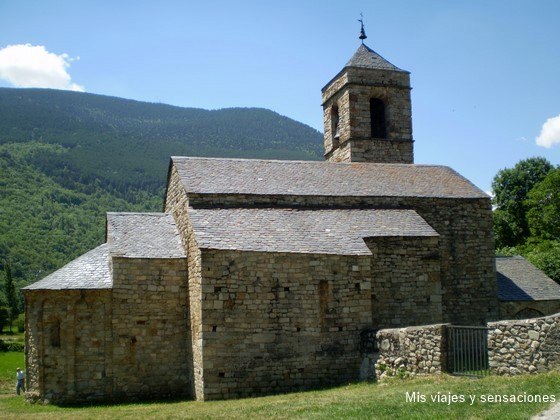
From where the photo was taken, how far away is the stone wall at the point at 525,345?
10672 millimetres

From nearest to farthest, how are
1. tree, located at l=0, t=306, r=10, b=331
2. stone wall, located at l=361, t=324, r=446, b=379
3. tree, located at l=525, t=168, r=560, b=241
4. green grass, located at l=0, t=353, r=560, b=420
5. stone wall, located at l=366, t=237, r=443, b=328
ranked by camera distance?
green grass, located at l=0, t=353, r=560, b=420 → stone wall, located at l=361, t=324, r=446, b=379 → stone wall, located at l=366, t=237, r=443, b=328 → tree, located at l=525, t=168, r=560, b=241 → tree, located at l=0, t=306, r=10, b=331

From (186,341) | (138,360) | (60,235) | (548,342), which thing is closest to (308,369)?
(186,341)

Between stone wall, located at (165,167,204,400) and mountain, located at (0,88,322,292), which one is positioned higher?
mountain, located at (0,88,322,292)

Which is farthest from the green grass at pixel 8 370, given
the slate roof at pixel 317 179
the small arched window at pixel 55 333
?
the slate roof at pixel 317 179

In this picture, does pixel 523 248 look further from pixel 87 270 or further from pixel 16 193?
pixel 16 193

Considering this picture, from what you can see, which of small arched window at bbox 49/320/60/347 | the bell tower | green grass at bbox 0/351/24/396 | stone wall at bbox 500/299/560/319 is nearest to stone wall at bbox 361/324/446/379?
stone wall at bbox 500/299/560/319

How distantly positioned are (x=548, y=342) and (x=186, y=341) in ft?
29.1

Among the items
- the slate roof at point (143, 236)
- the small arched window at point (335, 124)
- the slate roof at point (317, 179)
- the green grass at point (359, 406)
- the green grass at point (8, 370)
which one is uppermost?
the small arched window at point (335, 124)

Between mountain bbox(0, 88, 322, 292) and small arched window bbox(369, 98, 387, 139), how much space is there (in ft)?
168

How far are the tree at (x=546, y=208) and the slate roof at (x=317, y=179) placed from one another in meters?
17.8

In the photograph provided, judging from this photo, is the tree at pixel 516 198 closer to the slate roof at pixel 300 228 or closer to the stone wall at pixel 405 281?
the slate roof at pixel 300 228

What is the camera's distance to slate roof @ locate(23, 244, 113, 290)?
15.2m

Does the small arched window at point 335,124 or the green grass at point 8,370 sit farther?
the small arched window at point 335,124

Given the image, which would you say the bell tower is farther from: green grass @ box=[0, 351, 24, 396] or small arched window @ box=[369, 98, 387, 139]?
green grass @ box=[0, 351, 24, 396]
